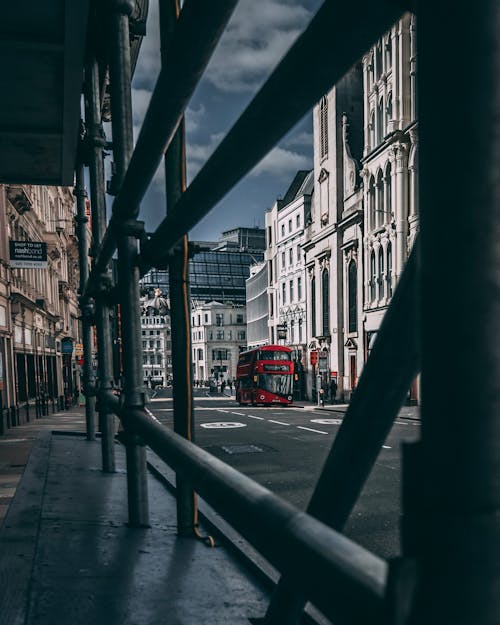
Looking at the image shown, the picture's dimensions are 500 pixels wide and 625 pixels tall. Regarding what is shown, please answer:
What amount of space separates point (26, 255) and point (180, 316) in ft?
59.1

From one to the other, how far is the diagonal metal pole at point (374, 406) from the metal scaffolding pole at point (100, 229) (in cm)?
377

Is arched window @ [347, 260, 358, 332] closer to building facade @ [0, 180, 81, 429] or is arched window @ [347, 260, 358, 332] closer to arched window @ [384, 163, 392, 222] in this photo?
arched window @ [384, 163, 392, 222]

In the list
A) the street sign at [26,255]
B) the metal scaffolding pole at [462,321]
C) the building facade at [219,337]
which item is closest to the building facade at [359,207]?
the street sign at [26,255]

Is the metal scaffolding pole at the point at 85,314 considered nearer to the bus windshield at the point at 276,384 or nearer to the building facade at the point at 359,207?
the building facade at the point at 359,207

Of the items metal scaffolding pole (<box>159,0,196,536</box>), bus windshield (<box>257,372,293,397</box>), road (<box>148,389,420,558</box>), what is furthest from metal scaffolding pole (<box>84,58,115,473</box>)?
bus windshield (<box>257,372,293,397</box>)

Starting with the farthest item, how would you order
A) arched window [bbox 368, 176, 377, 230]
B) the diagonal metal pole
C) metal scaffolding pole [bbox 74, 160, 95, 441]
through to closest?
arched window [bbox 368, 176, 377, 230] → metal scaffolding pole [bbox 74, 160, 95, 441] → the diagonal metal pole

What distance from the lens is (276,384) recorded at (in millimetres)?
33875

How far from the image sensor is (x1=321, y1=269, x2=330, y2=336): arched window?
43125 millimetres

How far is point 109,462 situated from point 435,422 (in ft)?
17.0

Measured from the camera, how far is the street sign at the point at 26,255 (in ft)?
63.0

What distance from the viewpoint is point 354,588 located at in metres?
0.72

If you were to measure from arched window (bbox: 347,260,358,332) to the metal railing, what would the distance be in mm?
37681

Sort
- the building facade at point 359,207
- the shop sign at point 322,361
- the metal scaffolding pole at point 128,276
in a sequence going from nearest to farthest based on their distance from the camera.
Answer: the metal scaffolding pole at point 128,276
the building facade at point 359,207
the shop sign at point 322,361

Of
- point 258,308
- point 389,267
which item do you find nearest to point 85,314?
point 389,267
